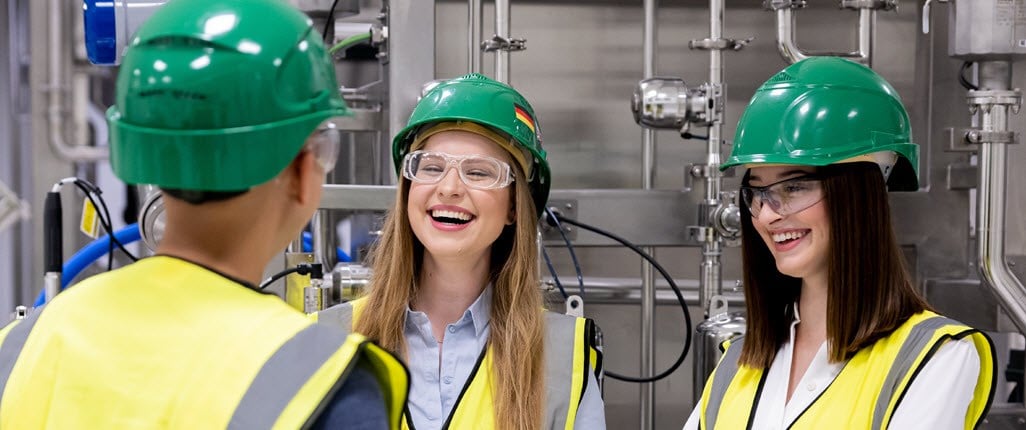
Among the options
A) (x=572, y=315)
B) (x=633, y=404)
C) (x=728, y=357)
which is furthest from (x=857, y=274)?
(x=633, y=404)

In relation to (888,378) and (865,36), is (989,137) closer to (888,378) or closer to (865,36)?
(865,36)

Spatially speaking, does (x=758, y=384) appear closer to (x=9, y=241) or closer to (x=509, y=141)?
(x=509, y=141)

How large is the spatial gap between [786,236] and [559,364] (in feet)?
1.33

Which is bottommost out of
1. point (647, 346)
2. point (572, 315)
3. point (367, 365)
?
point (647, 346)

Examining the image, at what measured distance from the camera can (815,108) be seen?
140 centimetres

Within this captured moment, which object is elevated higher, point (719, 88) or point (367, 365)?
point (719, 88)

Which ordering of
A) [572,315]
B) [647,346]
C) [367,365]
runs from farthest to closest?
[647,346], [572,315], [367,365]

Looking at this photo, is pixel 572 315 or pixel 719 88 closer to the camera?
pixel 572 315

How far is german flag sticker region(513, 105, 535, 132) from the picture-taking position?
1.60m

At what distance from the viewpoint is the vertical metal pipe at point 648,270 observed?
2281 millimetres

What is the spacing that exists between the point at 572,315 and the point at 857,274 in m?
0.52

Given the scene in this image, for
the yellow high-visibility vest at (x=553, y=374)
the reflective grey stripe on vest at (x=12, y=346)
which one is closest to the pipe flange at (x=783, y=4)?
the yellow high-visibility vest at (x=553, y=374)

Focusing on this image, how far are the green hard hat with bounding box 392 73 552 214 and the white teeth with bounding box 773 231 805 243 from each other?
0.41 metres

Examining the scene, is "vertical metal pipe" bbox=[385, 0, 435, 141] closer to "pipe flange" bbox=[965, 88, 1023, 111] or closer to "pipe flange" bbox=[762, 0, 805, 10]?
"pipe flange" bbox=[762, 0, 805, 10]
